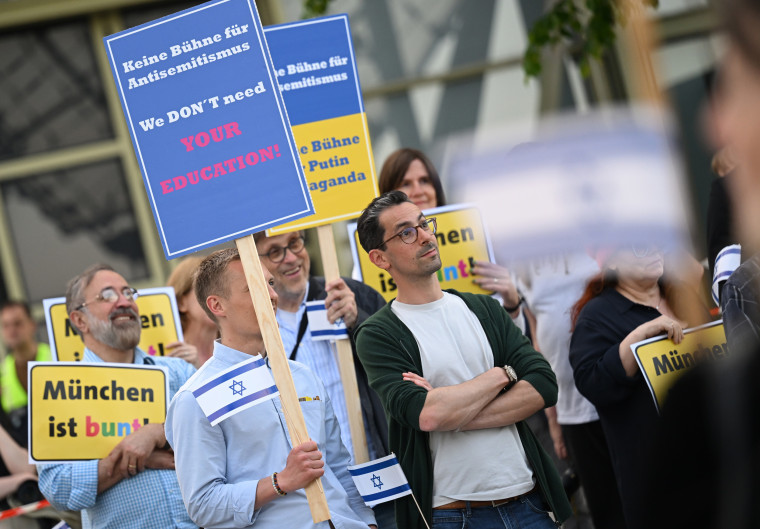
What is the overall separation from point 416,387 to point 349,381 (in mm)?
694

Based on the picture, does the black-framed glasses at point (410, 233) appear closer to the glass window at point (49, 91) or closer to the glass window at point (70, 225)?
the glass window at point (70, 225)

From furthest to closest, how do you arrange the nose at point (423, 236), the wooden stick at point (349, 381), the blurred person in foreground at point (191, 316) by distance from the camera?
the blurred person in foreground at point (191, 316)
the wooden stick at point (349, 381)
the nose at point (423, 236)

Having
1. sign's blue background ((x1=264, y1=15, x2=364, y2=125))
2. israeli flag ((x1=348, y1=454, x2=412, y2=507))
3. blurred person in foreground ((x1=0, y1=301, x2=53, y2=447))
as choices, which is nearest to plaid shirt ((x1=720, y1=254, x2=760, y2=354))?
israeli flag ((x1=348, y1=454, x2=412, y2=507))

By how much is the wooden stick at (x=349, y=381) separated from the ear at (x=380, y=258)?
0.28 meters

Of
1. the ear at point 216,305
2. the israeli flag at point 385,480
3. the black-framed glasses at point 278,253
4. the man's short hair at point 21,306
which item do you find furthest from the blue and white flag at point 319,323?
the man's short hair at point 21,306

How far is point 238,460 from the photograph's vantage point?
11.5 feet

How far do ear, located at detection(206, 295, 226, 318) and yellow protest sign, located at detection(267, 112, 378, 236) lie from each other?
89 centimetres

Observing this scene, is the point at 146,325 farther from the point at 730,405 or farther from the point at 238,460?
the point at 730,405

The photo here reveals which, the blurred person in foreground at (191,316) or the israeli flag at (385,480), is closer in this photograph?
the israeli flag at (385,480)

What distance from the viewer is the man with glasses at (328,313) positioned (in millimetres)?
4391

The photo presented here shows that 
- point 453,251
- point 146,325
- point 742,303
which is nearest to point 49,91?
point 146,325

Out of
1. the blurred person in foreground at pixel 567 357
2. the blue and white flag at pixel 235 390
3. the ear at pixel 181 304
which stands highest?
the ear at pixel 181 304

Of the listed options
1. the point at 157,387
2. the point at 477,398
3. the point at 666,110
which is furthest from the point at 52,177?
the point at 666,110

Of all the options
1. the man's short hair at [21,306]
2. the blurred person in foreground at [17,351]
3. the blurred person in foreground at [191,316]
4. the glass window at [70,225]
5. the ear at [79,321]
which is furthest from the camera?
the glass window at [70,225]
